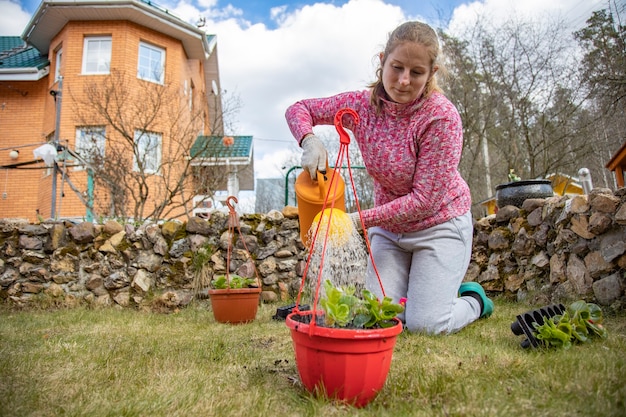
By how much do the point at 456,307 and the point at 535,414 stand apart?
1.32m

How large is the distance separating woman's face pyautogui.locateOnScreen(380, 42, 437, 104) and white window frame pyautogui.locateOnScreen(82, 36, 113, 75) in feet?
29.7

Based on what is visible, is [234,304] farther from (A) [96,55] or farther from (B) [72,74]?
(A) [96,55]

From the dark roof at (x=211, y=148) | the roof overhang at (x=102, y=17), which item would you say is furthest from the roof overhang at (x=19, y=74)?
the dark roof at (x=211, y=148)

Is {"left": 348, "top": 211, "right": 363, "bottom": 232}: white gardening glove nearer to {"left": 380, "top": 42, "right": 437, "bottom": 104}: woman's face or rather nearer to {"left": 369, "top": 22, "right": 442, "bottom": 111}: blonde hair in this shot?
{"left": 380, "top": 42, "right": 437, "bottom": 104}: woman's face

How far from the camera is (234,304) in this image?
121 inches

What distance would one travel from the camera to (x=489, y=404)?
121 centimetres

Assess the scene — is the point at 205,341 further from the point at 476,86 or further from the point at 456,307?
the point at 476,86

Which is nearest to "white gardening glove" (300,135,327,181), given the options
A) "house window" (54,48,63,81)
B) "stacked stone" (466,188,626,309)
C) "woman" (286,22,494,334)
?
"woman" (286,22,494,334)

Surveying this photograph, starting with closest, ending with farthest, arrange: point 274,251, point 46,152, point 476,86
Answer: point 274,251, point 46,152, point 476,86

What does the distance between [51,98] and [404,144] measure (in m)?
10.2

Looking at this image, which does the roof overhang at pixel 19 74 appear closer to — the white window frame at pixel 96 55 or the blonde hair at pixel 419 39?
the white window frame at pixel 96 55

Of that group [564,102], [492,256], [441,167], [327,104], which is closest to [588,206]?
[492,256]

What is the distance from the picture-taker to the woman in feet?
6.20

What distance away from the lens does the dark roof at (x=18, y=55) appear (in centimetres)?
1018
